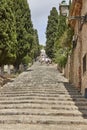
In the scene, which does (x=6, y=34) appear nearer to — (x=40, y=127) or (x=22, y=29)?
(x=22, y=29)

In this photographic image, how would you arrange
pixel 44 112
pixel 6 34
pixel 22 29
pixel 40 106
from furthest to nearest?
pixel 22 29
pixel 6 34
pixel 40 106
pixel 44 112

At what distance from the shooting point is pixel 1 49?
2045 cm

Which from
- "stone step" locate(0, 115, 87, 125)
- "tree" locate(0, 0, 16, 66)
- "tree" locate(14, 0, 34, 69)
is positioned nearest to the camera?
"stone step" locate(0, 115, 87, 125)

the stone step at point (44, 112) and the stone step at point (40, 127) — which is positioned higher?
the stone step at point (40, 127)

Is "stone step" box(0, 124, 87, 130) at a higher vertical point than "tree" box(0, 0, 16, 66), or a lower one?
lower

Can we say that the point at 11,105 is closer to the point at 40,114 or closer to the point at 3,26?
the point at 40,114

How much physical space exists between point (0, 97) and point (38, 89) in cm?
226

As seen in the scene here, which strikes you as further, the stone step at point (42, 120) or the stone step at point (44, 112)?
the stone step at point (44, 112)

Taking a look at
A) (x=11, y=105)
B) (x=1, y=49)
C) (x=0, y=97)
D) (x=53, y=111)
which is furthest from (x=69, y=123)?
(x=1, y=49)

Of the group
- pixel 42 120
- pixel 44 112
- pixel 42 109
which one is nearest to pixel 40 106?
pixel 42 109

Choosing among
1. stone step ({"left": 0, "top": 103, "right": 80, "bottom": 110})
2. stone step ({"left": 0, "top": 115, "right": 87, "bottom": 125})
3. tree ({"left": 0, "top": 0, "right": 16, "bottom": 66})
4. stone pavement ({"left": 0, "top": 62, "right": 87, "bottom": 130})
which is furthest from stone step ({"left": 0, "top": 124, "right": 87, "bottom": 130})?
tree ({"left": 0, "top": 0, "right": 16, "bottom": 66})

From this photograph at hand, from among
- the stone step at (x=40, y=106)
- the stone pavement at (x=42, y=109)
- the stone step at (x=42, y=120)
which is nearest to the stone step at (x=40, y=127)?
the stone pavement at (x=42, y=109)

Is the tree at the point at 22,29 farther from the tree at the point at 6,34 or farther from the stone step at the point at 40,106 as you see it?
the stone step at the point at 40,106

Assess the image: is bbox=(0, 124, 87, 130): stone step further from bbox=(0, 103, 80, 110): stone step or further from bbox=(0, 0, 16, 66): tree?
bbox=(0, 0, 16, 66): tree
